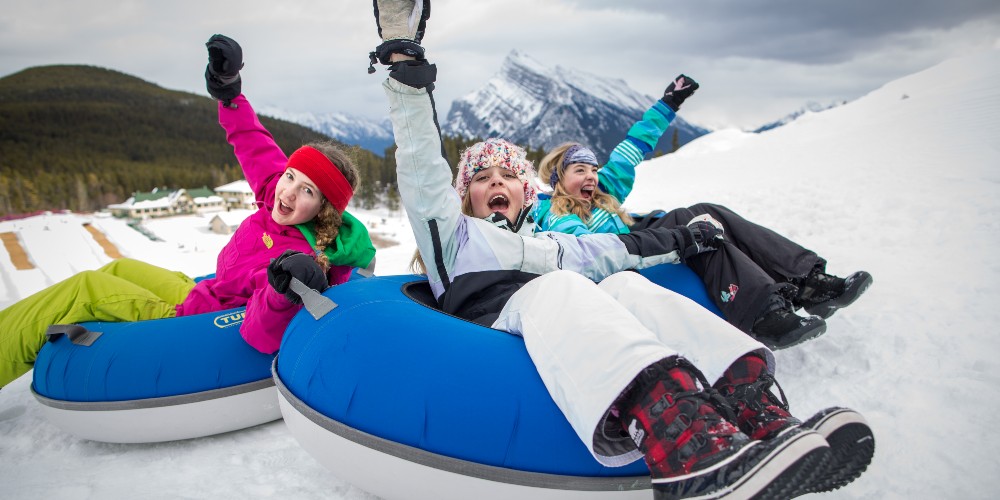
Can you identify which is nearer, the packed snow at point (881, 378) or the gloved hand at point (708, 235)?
the packed snow at point (881, 378)

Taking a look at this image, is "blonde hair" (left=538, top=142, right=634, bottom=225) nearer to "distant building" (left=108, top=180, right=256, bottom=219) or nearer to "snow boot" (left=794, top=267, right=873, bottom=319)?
"snow boot" (left=794, top=267, right=873, bottom=319)

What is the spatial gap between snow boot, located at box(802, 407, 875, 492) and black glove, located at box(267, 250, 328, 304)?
1881 mm

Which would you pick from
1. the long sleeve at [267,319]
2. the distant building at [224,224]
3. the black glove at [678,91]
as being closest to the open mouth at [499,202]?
the long sleeve at [267,319]

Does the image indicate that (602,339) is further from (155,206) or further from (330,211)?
(155,206)

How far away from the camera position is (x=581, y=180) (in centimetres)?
366

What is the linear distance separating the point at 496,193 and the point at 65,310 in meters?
2.37

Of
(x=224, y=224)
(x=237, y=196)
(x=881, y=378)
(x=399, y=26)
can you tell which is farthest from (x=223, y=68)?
(x=237, y=196)

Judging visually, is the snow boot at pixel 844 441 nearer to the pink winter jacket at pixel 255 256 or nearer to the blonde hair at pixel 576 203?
the pink winter jacket at pixel 255 256

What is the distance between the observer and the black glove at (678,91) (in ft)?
13.9

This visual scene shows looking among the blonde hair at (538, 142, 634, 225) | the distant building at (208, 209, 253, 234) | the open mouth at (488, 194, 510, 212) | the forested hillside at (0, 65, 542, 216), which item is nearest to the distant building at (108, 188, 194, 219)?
the forested hillside at (0, 65, 542, 216)

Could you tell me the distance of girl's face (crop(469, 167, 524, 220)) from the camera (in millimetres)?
2703

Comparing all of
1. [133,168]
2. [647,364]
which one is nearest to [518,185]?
[647,364]

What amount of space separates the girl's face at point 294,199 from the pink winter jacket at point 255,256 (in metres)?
0.09

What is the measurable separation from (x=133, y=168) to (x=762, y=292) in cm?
8529
